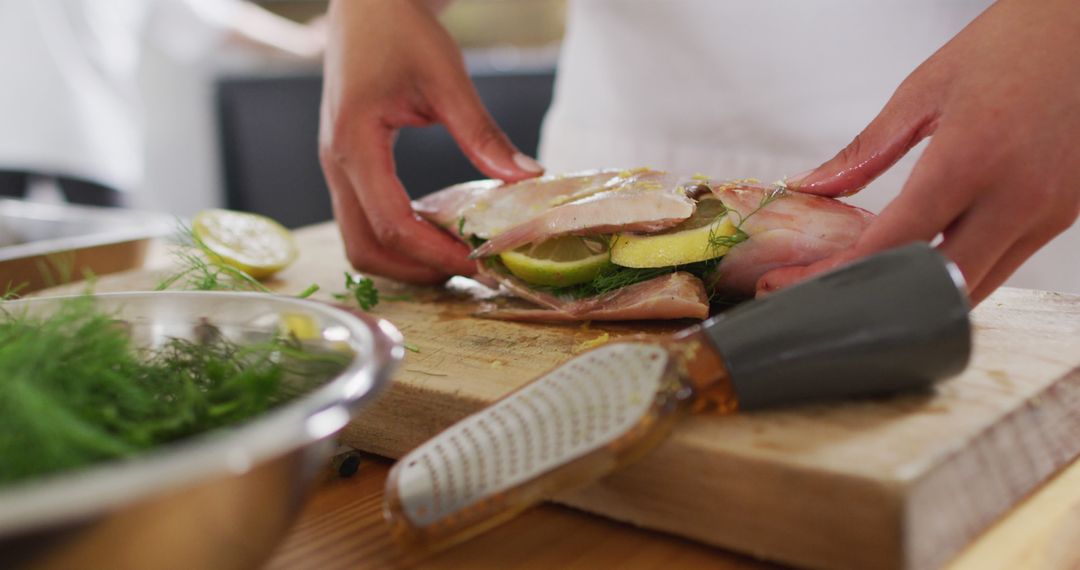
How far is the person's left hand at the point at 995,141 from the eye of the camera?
1043 mm

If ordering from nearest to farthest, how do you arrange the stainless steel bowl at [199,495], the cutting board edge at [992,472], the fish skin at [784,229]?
the stainless steel bowl at [199,495], the cutting board edge at [992,472], the fish skin at [784,229]

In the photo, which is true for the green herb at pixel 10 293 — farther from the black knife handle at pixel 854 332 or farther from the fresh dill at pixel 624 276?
the black knife handle at pixel 854 332

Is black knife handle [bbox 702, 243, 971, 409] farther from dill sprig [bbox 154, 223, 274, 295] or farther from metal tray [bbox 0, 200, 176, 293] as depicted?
metal tray [bbox 0, 200, 176, 293]

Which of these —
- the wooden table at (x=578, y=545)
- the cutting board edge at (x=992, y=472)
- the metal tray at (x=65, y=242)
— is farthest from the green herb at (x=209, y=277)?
the cutting board edge at (x=992, y=472)

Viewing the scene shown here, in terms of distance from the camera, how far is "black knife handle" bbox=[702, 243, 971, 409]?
0.89 meters

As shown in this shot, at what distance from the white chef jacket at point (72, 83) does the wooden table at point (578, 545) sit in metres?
4.07

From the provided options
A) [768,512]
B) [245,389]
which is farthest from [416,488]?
[768,512]

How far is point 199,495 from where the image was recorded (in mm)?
614

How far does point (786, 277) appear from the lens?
4.28 feet

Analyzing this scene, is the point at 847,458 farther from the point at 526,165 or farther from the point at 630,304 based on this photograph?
the point at 526,165

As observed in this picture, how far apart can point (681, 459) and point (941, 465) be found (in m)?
0.24

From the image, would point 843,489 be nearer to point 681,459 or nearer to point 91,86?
point 681,459

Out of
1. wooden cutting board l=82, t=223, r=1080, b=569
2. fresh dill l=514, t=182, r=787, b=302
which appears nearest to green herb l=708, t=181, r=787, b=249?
fresh dill l=514, t=182, r=787, b=302

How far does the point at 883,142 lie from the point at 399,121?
2.98ft
